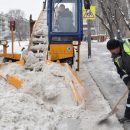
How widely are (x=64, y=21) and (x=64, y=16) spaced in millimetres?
186

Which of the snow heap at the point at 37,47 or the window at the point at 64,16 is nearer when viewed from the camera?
the snow heap at the point at 37,47

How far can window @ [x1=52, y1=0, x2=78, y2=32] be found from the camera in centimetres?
1524

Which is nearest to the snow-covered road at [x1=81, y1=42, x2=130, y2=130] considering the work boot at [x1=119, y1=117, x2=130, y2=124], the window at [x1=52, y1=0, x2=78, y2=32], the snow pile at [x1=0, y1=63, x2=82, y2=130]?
the work boot at [x1=119, y1=117, x2=130, y2=124]

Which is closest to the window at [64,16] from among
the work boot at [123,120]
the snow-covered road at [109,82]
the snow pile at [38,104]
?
the snow-covered road at [109,82]

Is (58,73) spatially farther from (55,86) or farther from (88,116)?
(88,116)

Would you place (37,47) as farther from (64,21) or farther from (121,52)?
(121,52)

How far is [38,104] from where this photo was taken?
816cm

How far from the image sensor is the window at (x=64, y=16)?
15242 mm

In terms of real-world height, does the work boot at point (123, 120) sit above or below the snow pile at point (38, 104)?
below

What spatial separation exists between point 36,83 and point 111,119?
265cm

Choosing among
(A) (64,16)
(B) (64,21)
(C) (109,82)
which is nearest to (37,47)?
(B) (64,21)

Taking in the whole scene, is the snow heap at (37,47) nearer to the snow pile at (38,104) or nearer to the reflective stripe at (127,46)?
the snow pile at (38,104)

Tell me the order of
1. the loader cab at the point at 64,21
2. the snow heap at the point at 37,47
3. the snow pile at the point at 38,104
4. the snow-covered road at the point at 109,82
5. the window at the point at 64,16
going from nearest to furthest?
the snow pile at the point at 38,104, the snow-covered road at the point at 109,82, the snow heap at the point at 37,47, the loader cab at the point at 64,21, the window at the point at 64,16

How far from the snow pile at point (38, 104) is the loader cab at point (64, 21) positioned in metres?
3.85
